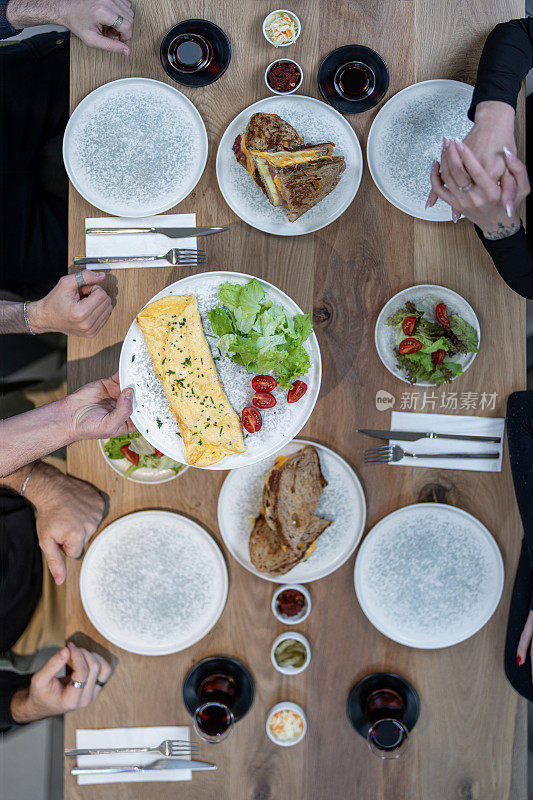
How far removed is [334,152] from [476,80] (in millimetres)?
589

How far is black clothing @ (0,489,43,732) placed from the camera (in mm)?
2379

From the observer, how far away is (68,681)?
1995mm

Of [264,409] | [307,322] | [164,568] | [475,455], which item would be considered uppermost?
[307,322]

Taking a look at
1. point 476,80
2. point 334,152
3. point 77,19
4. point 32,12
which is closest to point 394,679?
point 334,152

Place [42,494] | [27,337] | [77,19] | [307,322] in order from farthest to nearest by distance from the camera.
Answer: [27,337] < [42,494] < [77,19] < [307,322]

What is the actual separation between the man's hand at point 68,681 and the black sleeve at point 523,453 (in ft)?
5.39

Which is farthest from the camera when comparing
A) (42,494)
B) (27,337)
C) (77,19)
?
(27,337)

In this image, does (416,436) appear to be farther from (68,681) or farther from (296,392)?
(68,681)

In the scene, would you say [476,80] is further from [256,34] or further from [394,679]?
[394,679]

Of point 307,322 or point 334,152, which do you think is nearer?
point 307,322

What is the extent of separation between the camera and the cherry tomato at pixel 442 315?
1898 mm

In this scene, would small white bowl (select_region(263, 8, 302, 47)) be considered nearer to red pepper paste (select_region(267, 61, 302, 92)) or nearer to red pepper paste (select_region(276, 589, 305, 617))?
red pepper paste (select_region(267, 61, 302, 92))

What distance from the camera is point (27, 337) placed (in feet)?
9.04

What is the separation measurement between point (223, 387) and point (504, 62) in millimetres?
1481
